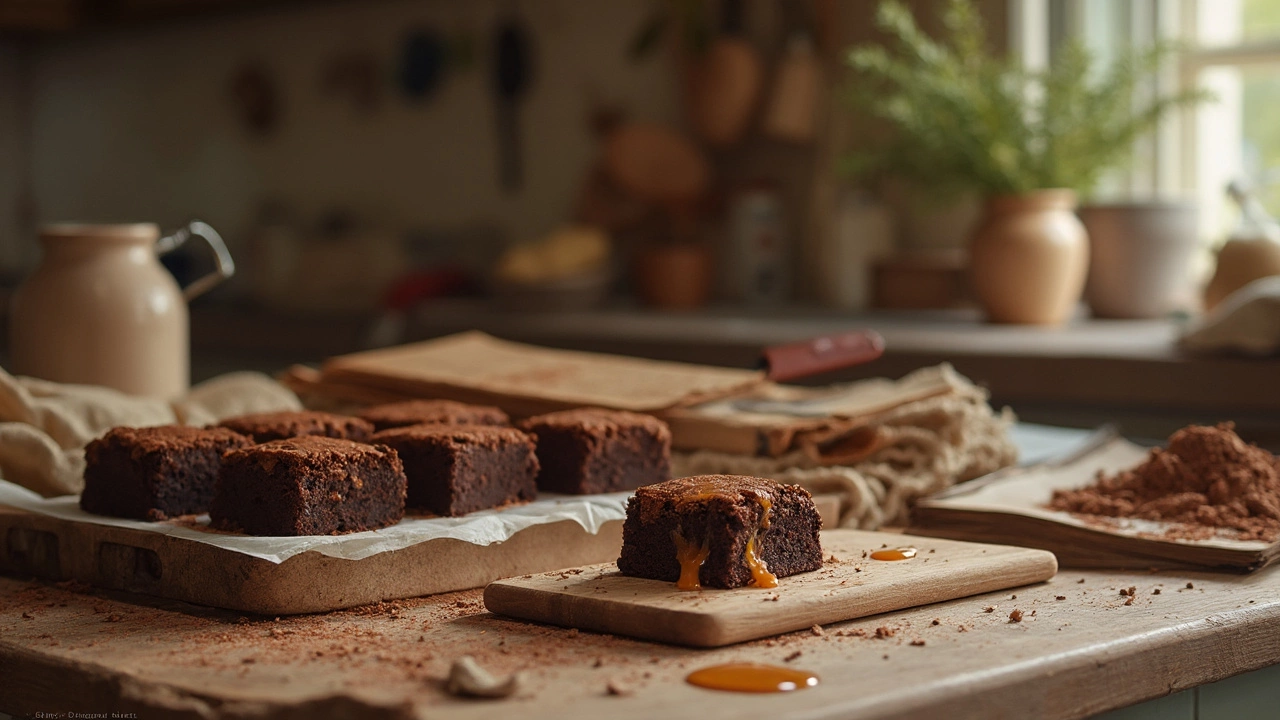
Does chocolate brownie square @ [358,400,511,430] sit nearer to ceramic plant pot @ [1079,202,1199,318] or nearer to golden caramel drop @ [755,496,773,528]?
golden caramel drop @ [755,496,773,528]

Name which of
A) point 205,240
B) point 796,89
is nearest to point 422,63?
point 796,89

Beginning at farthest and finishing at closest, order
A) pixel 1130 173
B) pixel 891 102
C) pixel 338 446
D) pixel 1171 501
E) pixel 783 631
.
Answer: pixel 1130 173, pixel 891 102, pixel 1171 501, pixel 338 446, pixel 783 631

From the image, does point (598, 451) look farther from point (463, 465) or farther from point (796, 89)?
point (796, 89)

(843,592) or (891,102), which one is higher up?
(891,102)

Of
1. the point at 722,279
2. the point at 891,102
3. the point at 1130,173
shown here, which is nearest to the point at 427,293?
the point at 722,279

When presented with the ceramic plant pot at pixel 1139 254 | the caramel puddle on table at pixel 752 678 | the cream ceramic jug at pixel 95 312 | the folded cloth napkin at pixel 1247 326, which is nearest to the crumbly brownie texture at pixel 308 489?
the caramel puddle on table at pixel 752 678

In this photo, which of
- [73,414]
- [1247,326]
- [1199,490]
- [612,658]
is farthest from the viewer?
[1247,326]

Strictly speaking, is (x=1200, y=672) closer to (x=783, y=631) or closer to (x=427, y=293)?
(x=783, y=631)

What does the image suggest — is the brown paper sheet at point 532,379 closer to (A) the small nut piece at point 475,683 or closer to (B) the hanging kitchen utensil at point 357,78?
(A) the small nut piece at point 475,683
